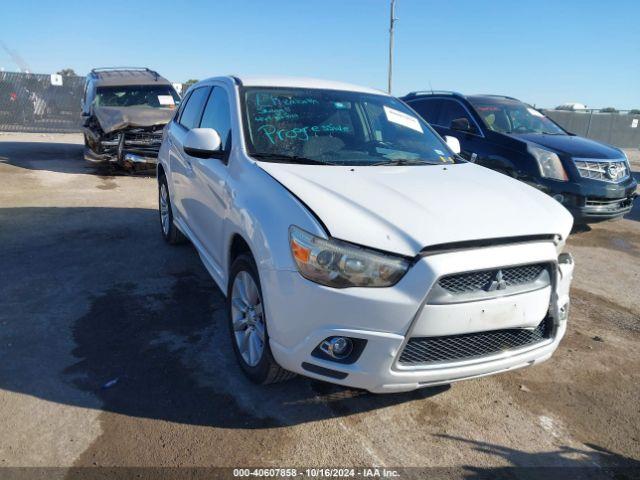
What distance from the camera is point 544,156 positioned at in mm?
6512

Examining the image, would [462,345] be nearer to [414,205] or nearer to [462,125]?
[414,205]

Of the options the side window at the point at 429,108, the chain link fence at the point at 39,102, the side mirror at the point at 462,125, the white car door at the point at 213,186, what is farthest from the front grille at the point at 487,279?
the chain link fence at the point at 39,102

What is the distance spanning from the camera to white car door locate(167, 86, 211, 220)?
444 cm

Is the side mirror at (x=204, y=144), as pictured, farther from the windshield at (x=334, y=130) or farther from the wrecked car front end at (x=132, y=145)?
the wrecked car front end at (x=132, y=145)

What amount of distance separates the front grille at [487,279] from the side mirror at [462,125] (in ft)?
16.8

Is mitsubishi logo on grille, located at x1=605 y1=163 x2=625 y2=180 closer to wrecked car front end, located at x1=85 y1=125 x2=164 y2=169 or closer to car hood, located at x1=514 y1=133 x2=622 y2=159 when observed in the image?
car hood, located at x1=514 y1=133 x2=622 y2=159

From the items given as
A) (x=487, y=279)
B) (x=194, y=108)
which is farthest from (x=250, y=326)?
(x=194, y=108)

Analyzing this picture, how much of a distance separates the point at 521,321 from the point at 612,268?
3.90m

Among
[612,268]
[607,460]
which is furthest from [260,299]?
[612,268]

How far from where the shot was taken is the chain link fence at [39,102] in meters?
18.8

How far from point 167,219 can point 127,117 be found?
5053mm

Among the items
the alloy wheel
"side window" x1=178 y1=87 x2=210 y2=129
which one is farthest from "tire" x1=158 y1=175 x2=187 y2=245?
the alloy wheel

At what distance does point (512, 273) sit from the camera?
2.53 metres

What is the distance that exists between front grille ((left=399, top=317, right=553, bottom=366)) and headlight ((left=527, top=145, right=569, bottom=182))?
430 centimetres
